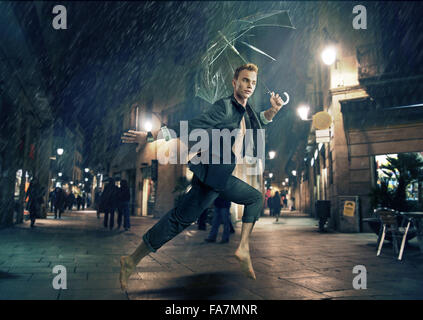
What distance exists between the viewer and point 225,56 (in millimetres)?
4195

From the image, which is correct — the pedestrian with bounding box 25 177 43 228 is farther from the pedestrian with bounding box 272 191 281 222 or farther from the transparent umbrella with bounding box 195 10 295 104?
the pedestrian with bounding box 272 191 281 222

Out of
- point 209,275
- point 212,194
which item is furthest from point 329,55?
point 212,194

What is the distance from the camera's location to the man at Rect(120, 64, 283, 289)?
8.80ft

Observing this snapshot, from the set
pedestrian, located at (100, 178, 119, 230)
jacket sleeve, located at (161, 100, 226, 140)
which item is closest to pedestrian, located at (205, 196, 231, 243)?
pedestrian, located at (100, 178, 119, 230)

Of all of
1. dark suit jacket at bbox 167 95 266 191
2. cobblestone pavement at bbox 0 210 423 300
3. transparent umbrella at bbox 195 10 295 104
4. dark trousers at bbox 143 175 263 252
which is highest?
transparent umbrella at bbox 195 10 295 104

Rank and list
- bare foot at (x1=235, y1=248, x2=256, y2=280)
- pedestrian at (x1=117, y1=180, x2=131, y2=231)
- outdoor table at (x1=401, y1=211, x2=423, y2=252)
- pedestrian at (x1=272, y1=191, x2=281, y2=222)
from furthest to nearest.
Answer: pedestrian at (x1=272, y1=191, x2=281, y2=222) → pedestrian at (x1=117, y1=180, x2=131, y2=231) → outdoor table at (x1=401, y1=211, x2=423, y2=252) → bare foot at (x1=235, y1=248, x2=256, y2=280)

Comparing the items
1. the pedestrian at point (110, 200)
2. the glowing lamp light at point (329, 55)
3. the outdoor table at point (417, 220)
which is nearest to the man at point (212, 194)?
the outdoor table at point (417, 220)

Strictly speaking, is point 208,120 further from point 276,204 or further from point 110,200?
point 276,204

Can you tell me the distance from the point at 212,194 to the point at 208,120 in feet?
1.98

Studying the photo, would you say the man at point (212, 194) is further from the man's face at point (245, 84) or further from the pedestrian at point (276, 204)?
the pedestrian at point (276, 204)

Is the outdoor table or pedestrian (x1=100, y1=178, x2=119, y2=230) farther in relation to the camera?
pedestrian (x1=100, y1=178, x2=119, y2=230)

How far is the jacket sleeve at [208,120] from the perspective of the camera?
105 inches

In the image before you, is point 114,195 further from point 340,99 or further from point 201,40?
point 201,40

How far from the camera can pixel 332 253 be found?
20.0ft
